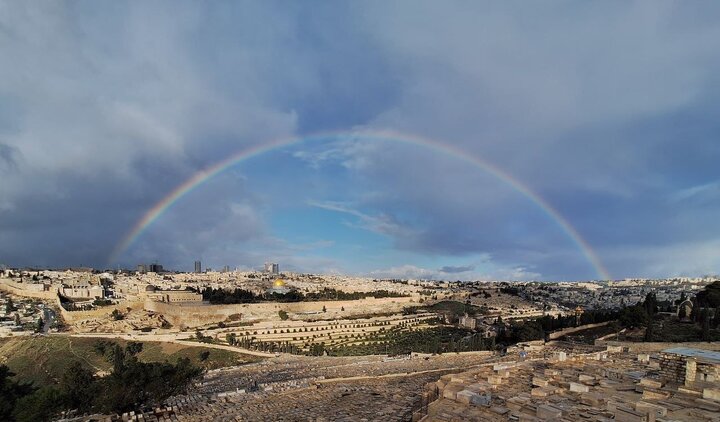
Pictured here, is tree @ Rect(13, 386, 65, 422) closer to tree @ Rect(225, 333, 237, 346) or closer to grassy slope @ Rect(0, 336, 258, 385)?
grassy slope @ Rect(0, 336, 258, 385)

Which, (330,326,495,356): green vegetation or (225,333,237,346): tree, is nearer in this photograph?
(330,326,495,356): green vegetation

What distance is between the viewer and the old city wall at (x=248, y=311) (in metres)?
63.8

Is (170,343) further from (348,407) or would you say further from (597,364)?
(597,364)

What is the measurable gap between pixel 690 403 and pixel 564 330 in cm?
3872

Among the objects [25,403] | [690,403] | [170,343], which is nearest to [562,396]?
[690,403]

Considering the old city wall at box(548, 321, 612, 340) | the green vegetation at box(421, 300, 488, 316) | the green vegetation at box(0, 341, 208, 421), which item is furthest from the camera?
the green vegetation at box(421, 300, 488, 316)

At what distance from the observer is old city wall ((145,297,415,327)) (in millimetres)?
63812

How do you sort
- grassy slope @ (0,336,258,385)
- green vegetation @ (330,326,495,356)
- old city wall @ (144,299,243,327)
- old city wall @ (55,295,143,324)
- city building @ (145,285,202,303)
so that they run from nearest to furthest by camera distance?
1. grassy slope @ (0,336,258,385)
2. green vegetation @ (330,326,495,356)
3. old city wall @ (144,299,243,327)
4. old city wall @ (55,295,143,324)
5. city building @ (145,285,202,303)

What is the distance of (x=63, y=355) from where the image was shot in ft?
153

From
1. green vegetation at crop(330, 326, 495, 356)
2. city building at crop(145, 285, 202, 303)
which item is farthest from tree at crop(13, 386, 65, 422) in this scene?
city building at crop(145, 285, 202, 303)

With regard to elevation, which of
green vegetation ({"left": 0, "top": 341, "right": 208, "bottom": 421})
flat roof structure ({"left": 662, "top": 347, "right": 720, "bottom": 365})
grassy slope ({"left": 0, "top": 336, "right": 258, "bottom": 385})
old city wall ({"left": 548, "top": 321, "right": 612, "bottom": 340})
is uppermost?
flat roof structure ({"left": 662, "top": 347, "right": 720, "bottom": 365})

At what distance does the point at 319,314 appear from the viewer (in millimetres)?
67938

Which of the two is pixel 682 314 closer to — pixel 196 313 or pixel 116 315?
pixel 196 313

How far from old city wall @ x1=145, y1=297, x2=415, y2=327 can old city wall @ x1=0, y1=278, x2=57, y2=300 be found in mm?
23484
